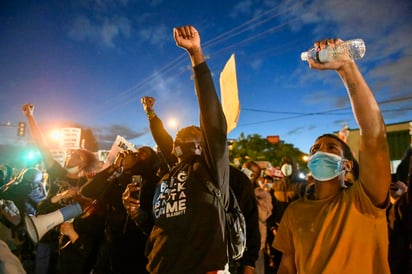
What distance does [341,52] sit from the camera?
76.7 inches

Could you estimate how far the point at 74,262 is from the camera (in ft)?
14.2

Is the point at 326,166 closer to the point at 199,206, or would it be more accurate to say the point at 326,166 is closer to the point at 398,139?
the point at 199,206

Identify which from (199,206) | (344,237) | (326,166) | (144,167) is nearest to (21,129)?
(144,167)

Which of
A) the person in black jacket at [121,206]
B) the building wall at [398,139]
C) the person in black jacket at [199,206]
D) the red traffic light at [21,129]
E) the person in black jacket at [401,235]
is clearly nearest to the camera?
the person in black jacket at [199,206]

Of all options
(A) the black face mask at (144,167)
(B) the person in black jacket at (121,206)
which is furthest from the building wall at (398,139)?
(B) the person in black jacket at (121,206)

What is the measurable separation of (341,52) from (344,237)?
1.24 metres

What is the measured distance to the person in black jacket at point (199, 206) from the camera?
2.22 metres

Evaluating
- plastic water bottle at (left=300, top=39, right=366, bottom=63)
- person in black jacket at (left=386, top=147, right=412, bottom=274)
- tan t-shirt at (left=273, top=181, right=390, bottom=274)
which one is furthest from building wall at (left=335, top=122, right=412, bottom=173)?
plastic water bottle at (left=300, top=39, right=366, bottom=63)

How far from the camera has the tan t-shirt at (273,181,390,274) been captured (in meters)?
2.03

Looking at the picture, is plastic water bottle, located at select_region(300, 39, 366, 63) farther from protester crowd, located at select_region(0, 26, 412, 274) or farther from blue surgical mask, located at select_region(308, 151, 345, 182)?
blue surgical mask, located at select_region(308, 151, 345, 182)

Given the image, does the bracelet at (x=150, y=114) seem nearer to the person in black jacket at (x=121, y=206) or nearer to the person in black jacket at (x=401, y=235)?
the person in black jacket at (x=121, y=206)

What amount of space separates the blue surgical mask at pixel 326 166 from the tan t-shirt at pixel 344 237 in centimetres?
17

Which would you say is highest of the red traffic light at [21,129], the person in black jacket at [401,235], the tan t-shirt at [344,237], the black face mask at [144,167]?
the red traffic light at [21,129]

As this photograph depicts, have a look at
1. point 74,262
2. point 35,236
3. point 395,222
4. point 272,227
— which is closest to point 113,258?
point 74,262
